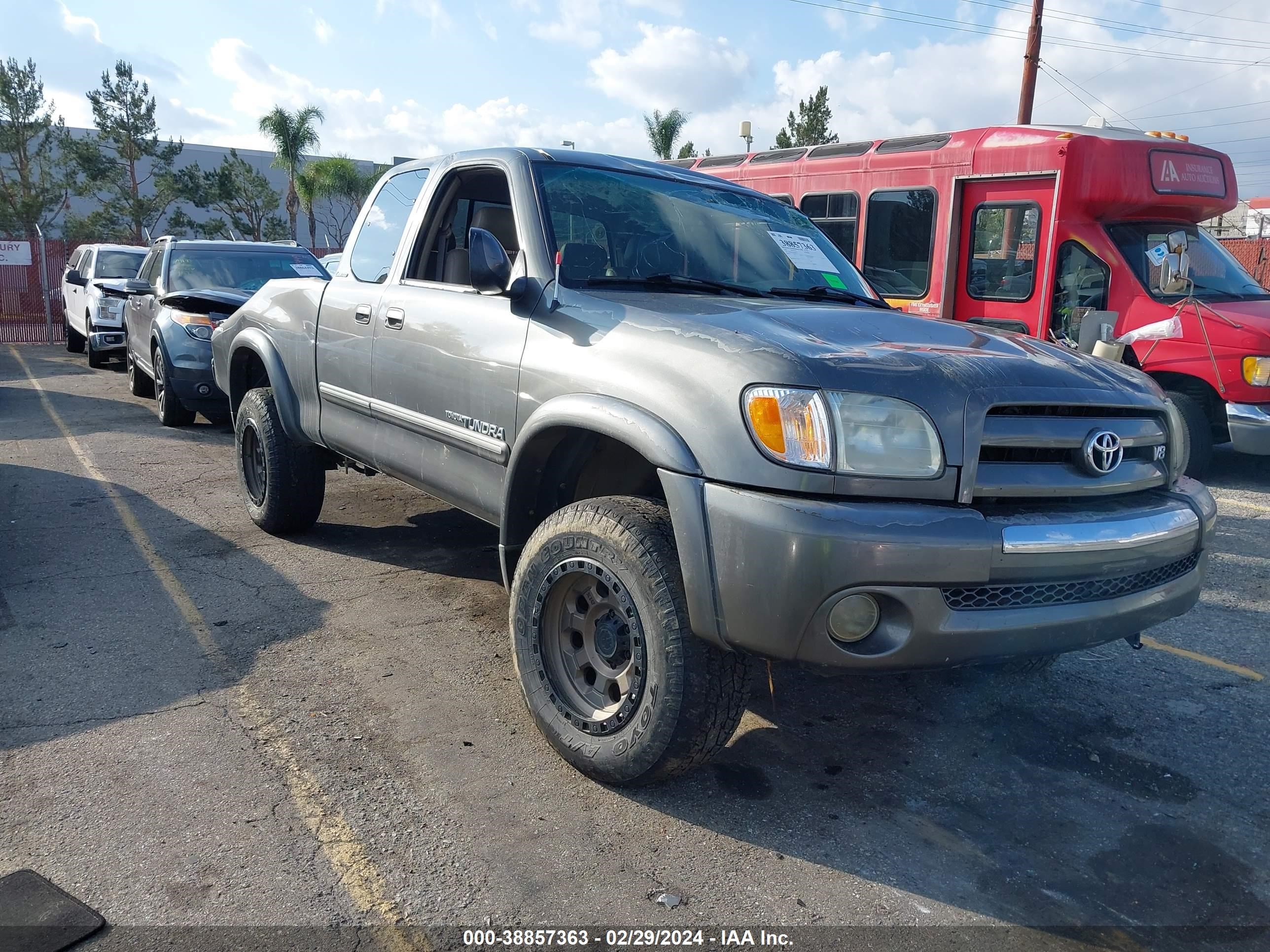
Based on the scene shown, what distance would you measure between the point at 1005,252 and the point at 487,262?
7.33m

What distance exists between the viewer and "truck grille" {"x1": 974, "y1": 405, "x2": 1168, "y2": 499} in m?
2.61

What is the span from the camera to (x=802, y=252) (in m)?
4.08

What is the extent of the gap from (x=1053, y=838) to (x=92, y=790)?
2.81 meters

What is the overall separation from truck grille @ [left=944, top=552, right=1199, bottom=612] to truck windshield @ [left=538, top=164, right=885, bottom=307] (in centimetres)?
151

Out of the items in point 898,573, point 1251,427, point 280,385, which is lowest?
point 1251,427

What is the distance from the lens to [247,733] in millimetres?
3301

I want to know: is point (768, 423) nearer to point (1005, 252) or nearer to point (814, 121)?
point (1005, 252)

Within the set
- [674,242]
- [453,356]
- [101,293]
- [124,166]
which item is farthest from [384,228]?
[124,166]

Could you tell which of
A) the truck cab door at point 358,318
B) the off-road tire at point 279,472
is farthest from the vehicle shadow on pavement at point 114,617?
the truck cab door at point 358,318

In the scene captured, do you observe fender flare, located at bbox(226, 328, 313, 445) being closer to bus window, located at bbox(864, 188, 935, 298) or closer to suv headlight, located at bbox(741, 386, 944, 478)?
suv headlight, located at bbox(741, 386, 944, 478)

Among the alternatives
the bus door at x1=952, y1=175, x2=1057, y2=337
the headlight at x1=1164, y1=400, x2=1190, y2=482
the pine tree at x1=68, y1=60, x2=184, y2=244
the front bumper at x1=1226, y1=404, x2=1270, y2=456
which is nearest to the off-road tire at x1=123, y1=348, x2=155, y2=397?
the bus door at x1=952, y1=175, x2=1057, y2=337

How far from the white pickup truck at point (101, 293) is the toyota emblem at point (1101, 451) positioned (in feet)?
42.9

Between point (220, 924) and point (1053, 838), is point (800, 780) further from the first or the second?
point (220, 924)

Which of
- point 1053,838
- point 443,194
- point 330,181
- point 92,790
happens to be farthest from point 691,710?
point 330,181
